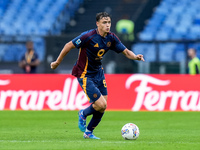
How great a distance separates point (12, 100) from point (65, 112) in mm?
2090

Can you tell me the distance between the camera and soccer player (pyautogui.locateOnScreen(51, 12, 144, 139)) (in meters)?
8.68

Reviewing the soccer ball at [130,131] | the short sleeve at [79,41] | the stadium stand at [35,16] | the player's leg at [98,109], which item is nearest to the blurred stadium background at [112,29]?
the stadium stand at [35,16]

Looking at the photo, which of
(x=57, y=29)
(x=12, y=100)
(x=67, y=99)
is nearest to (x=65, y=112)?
(x=67, y=99)

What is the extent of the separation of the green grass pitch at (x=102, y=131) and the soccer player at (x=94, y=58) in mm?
599

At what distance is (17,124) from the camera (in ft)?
39.3

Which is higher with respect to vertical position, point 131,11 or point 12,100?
point 131,11

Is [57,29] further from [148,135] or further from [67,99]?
[148,135]

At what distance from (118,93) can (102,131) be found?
20.4ft

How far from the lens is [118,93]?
16.6m

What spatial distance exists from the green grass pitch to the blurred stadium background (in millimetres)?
4726

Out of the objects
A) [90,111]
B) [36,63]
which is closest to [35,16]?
[36,63]

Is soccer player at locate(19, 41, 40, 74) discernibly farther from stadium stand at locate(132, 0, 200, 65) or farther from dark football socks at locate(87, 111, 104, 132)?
dark football socks at locate(87, 111, 104, 132)

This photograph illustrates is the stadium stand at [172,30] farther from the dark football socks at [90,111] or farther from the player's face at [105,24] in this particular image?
the player's face at [105,24]

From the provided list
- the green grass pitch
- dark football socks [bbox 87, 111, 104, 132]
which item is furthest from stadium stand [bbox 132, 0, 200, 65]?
dark football socks [bbox 87, 111, 104, 132]
